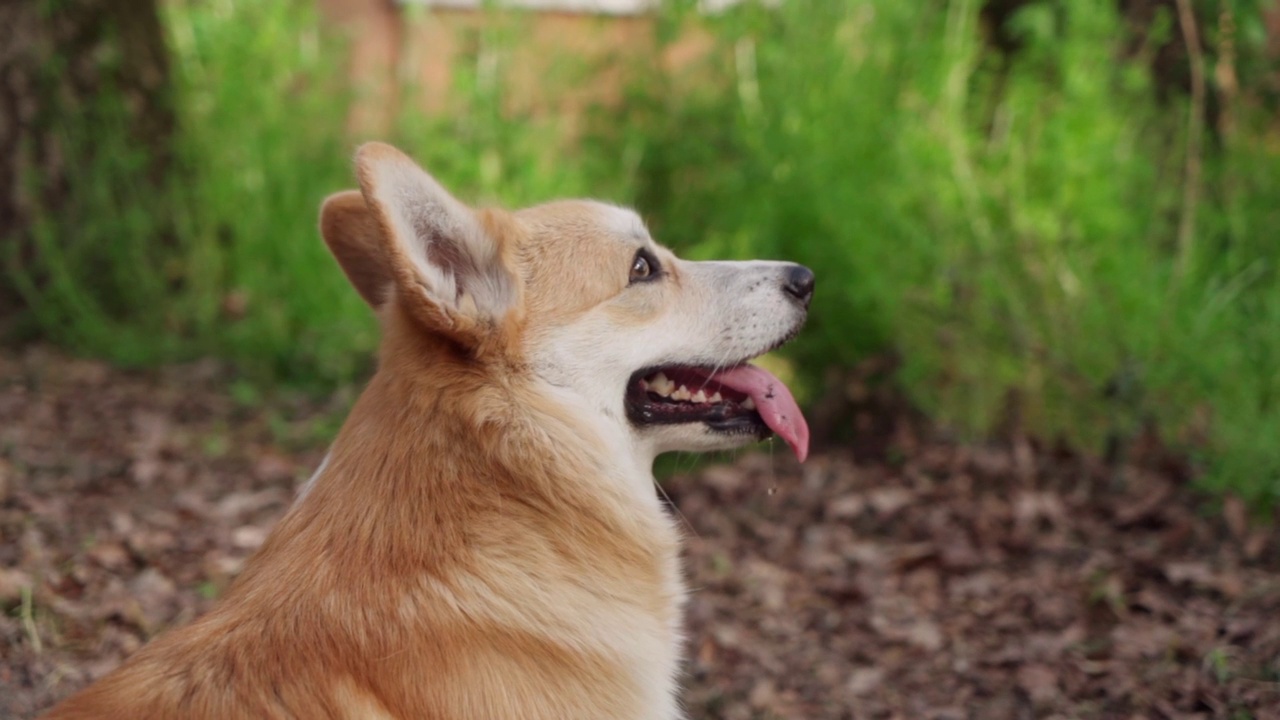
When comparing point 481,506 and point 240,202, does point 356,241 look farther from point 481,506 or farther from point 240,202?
point 240,202

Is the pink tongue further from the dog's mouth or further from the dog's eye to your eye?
the dog's eye

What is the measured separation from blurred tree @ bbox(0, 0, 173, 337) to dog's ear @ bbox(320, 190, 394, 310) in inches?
153

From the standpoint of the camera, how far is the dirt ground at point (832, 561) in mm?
3656

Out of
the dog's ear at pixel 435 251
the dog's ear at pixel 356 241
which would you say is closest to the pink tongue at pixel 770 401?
the dog's ear at pixel 435 251

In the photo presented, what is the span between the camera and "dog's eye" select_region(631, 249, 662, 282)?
3.23m

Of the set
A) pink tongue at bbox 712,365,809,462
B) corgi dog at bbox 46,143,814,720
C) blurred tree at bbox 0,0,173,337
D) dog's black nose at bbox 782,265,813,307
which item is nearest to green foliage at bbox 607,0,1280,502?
dog's black nose at bbox 782,265,813,307

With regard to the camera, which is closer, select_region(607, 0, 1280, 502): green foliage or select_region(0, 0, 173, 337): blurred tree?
select_region(607, 0, 1280, 502): green foliage

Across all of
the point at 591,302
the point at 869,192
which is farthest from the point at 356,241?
the point at 869,192

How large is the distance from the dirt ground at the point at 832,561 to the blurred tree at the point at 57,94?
880mm

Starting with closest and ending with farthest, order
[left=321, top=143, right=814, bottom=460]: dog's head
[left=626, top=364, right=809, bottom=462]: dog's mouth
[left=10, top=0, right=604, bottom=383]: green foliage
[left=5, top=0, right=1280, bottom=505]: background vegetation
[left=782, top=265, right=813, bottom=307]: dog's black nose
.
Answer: [left=321, top=143, right=814, bottom=460]: dog's head, [left=626, top=364, right=809, bottom=462]: dog's mouth, [left=782, top=265, right=813, bottom=307]: dog's black nose, [left=5, top=0, right=1280, bottom=505]: background vegetation, [left=10, top=0, right=604, bottom=383]: green foliage

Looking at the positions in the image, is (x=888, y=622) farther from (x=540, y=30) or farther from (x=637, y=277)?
(x=540, y=30)

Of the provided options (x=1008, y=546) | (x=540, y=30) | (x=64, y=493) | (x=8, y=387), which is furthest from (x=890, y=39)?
(x=8, y=387)

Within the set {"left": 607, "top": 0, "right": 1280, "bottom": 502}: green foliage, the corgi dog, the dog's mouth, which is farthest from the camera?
{"left": 607, "top": 0, "right": 1280, "bottom": 502}: green foliage

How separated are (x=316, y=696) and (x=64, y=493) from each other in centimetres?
301
